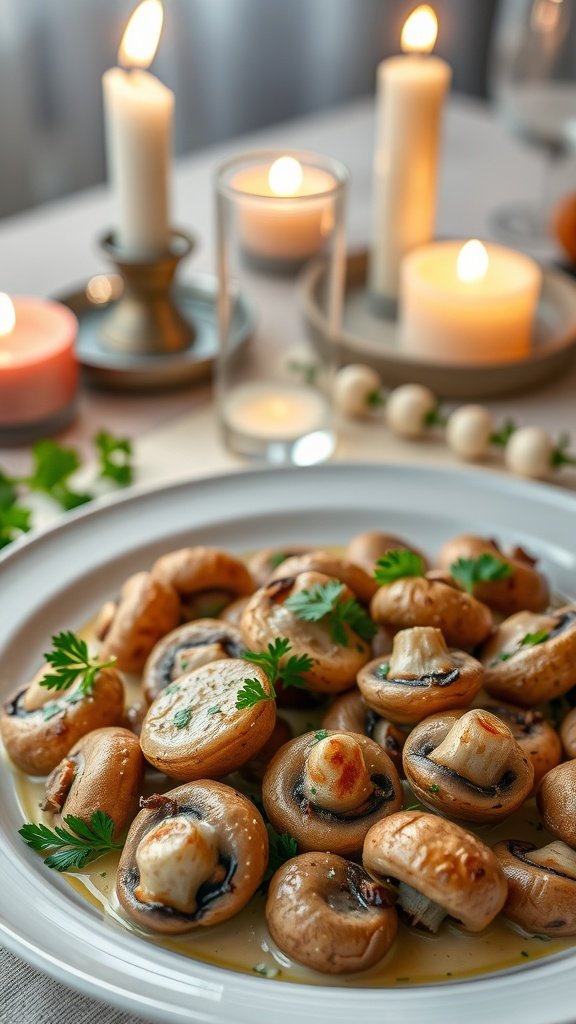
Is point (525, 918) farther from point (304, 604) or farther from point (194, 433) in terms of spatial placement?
point (194, 433)

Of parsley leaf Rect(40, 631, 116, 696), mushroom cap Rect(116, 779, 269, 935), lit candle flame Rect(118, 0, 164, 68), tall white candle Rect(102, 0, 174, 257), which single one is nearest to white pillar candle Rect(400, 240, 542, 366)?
tall white candle Rect(102, 0, 174, 257)

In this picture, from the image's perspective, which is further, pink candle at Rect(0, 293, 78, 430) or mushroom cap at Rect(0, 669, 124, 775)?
pink candle at Rect(0, 293, 78, 430)

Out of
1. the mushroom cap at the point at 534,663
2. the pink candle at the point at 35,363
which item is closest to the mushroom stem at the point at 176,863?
the mushroom cap at the point at 534,663

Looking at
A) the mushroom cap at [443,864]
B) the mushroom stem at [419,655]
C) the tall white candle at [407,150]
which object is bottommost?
the mushroom cap at [443,864]

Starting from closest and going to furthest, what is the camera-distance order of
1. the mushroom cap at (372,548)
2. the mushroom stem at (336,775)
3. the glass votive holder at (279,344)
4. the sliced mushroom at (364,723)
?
the mushroom stem at (336,775)
the sliced mushroom at (364,723)
the mushroom cap at (372,548)
the glass votive holder at (279,344)

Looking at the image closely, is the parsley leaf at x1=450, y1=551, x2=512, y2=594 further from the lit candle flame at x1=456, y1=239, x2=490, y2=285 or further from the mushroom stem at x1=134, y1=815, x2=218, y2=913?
the lit candle flame at x1=456, y1=239, x2=490, y2=285

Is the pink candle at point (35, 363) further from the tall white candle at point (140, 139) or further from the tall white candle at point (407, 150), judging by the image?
the tall white candle at point (407, 150)

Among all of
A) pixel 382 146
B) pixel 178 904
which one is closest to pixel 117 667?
pixel 178 904
